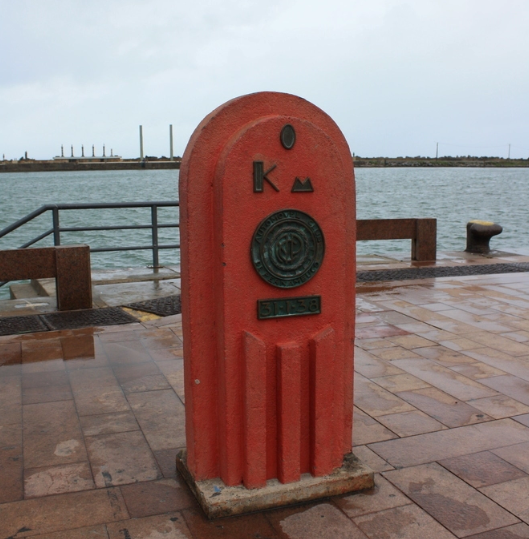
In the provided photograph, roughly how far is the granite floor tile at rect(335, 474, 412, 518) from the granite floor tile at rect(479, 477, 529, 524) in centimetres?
45

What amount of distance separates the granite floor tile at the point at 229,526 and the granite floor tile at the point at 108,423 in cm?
113

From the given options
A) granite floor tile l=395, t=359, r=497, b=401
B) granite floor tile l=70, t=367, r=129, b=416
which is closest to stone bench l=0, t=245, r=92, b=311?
granite floor tile l=70, t=367, r=129, b=416

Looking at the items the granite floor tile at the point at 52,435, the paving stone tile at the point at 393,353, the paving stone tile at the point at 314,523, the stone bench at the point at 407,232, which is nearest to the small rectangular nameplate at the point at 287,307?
the paving stone tile at the point at 314,523

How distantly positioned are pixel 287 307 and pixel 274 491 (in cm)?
91

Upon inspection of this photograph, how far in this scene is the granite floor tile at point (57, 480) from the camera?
3510 millimetres

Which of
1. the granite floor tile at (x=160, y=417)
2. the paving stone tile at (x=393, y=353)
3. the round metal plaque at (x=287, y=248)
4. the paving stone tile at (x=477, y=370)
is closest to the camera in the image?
the round metal plaque at (x=287, y=248)

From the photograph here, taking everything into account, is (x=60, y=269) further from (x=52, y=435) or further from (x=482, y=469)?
(x=482, y=469)

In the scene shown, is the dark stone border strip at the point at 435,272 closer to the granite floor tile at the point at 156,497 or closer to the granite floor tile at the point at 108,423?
the granite floor tile at the point at 108,423

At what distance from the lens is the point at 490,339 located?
630cm

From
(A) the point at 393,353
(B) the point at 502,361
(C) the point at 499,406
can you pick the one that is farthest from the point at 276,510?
(B) the point at 502,361

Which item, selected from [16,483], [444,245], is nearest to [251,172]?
[16,483]

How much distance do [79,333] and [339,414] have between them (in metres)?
3.70

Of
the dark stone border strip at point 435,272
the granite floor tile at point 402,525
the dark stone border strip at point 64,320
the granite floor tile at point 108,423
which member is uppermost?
the dark stone border strip at point 435,272

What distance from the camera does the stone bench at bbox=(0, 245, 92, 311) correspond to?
7.29 m
